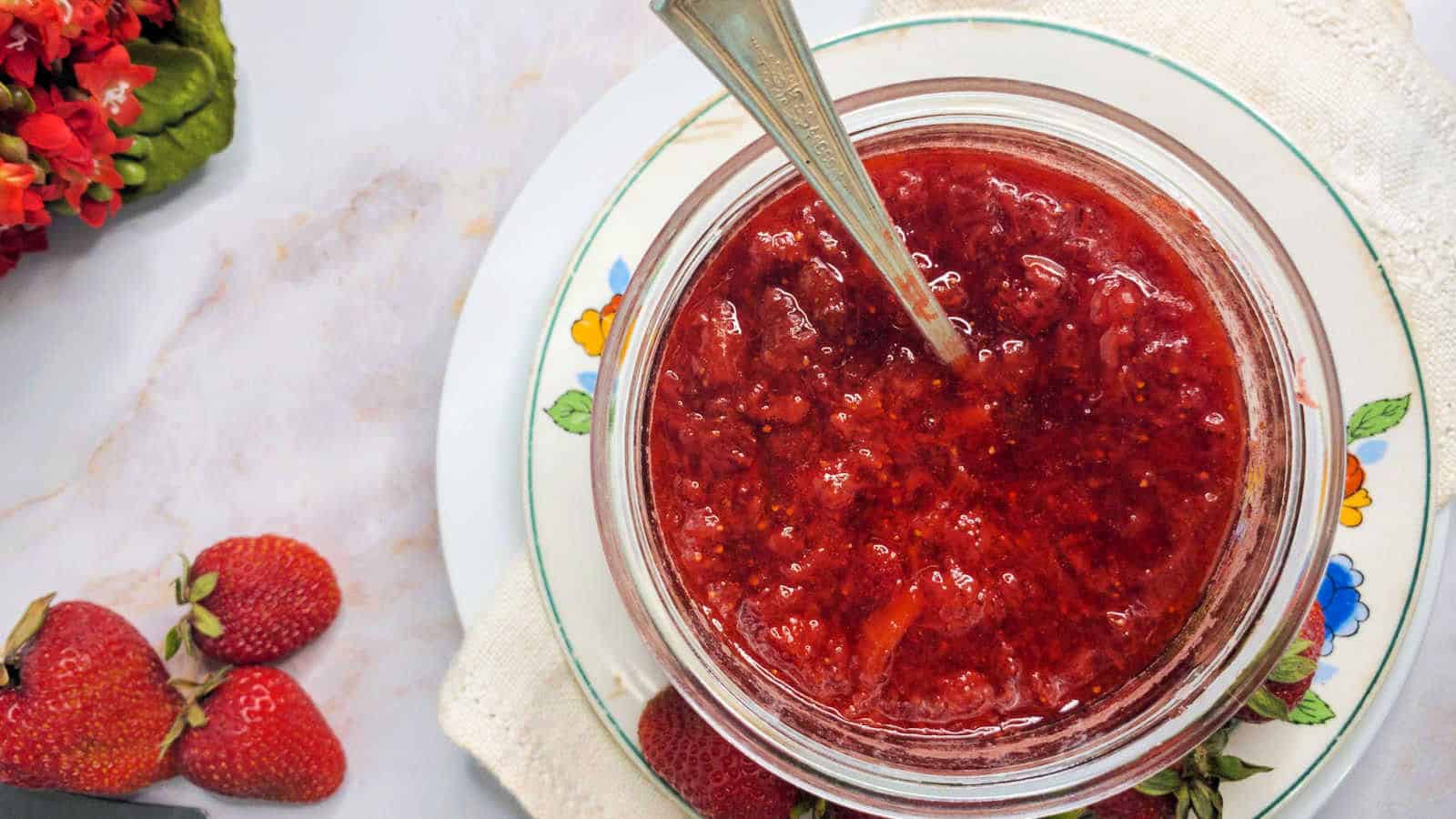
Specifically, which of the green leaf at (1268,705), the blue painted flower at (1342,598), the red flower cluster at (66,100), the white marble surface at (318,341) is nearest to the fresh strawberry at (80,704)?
the white marble surface at (318,341)

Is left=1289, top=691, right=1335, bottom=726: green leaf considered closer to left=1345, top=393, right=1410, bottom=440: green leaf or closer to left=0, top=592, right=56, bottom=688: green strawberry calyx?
left=1345, top=393, right=1410, bottom=440: green leaf

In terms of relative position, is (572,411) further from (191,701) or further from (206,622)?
(191,701)

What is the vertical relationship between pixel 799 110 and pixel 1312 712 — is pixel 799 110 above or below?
above

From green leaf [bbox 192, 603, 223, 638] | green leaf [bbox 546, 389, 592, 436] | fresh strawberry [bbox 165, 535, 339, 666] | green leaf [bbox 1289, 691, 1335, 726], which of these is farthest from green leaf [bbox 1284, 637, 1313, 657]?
green leaf [bbox 192, 603, 223, 638]

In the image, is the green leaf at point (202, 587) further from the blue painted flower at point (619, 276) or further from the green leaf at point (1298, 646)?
the green leaf at point (1298, 646)

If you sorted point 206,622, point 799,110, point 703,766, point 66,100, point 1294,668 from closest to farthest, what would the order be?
point 799,110 → point 1294,668 → point 703,766 → point 66,100 → point 206,622

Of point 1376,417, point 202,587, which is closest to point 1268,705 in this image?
point 1376,417

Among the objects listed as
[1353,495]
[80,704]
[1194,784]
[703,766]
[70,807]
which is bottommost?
[70,807]

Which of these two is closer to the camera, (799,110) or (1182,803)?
(799,110)
